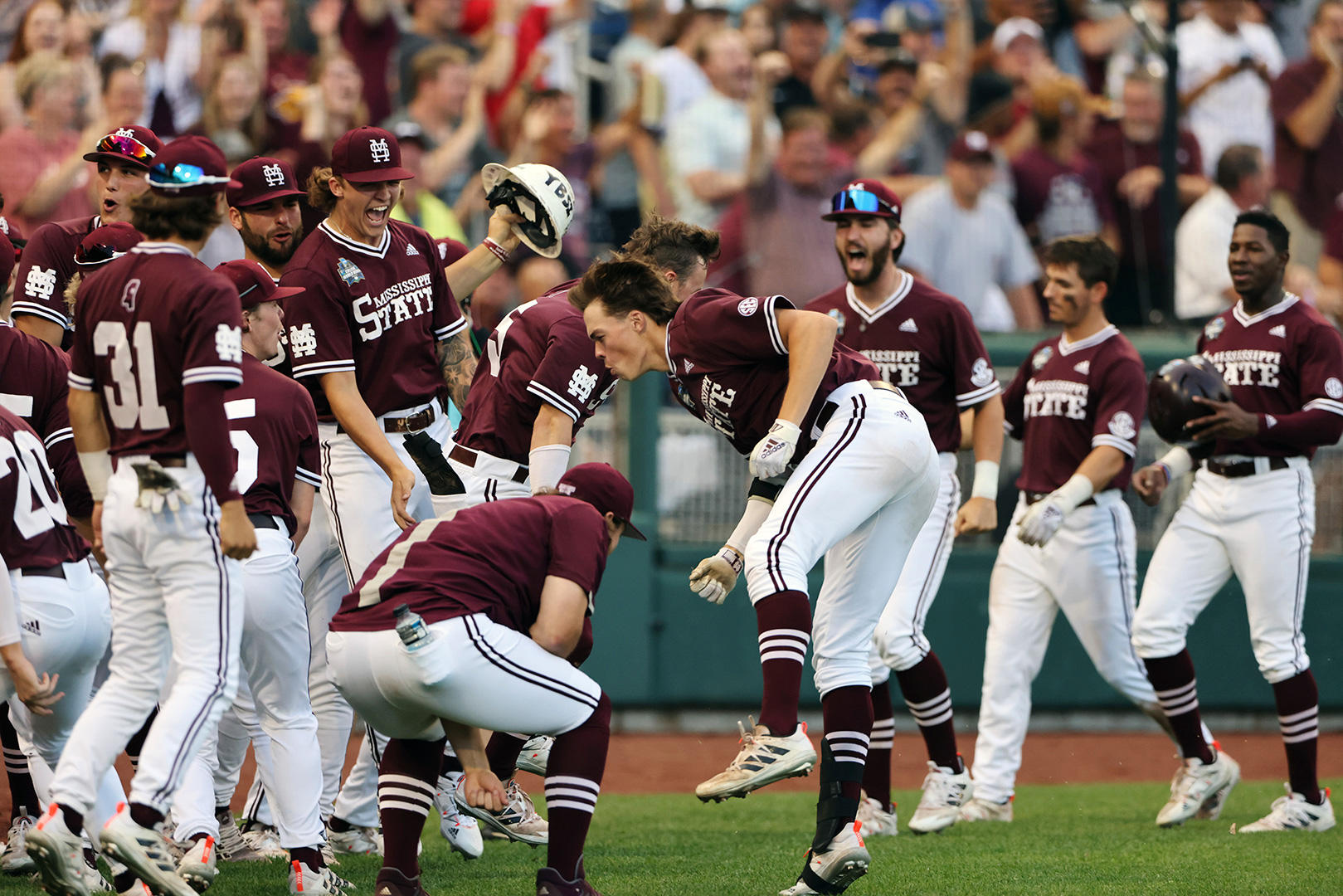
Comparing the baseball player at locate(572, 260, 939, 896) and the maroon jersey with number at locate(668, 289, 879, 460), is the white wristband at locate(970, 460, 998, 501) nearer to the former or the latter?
the baseball player at locate(572, 260, 939, 896)

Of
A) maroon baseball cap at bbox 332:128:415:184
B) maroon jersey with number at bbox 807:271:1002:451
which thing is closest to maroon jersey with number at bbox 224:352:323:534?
maroon baseball cap at bbox 332:128:415:184

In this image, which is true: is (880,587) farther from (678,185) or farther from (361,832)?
(678,185)

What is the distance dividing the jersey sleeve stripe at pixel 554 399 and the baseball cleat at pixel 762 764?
178 centimetres

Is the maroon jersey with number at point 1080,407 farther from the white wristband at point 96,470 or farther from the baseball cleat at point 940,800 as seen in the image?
the white wristband at point 96,470

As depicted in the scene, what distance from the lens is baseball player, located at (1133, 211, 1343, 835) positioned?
6.74m

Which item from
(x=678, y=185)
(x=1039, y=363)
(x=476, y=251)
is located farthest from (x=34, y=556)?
(x=678, y=185)

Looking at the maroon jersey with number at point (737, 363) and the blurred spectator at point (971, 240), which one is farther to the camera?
the blurred spectator at point (971, 240)

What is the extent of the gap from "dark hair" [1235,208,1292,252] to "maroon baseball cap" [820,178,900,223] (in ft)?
5.51

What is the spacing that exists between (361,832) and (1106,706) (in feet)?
18.4

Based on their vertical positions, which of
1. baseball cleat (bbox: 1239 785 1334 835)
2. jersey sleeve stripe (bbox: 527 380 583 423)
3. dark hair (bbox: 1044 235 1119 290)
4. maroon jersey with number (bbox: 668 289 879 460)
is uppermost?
dark hair (bbox: 1044 235 1119 290)

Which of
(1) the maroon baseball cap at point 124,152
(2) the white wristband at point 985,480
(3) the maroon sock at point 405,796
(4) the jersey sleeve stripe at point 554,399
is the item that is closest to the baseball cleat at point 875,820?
(2) the white wristband at point 985,480

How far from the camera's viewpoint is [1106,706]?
9.90 meters

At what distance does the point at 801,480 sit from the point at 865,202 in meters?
2.16

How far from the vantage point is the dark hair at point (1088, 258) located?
7250mm
